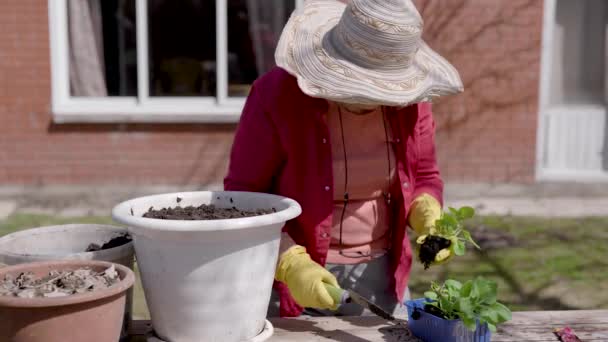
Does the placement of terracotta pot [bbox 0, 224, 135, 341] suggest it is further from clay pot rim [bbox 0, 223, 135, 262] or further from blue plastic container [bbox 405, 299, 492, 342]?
blue plastic container [bbox 405, 299, 492, 342]

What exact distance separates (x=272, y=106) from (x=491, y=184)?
16.9 ft

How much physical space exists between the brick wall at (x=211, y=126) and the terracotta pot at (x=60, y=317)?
5155 mm

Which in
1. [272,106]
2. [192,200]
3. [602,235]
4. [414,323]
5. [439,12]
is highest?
[439,12]

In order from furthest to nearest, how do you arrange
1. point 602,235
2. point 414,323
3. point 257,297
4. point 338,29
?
1. point 602,235
2. point 338,29
3. point 414,323
4. point 257,297

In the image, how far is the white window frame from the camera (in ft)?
20.7

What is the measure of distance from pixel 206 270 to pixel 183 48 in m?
5.44

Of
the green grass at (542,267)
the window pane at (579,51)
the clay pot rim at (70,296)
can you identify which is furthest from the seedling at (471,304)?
the window pane at (579,51)

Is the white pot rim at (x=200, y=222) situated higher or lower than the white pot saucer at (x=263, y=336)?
higher

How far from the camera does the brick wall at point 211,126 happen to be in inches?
247

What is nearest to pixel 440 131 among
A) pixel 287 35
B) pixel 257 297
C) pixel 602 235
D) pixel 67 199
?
pixel 602 235

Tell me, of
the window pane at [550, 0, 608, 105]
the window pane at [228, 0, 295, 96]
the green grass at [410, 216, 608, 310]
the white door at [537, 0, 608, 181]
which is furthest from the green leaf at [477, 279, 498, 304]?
the window pane at [550, 0, 608, 105]

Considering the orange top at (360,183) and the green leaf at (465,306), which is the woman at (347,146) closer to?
the orange top at (360,183)

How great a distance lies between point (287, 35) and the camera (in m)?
2.04

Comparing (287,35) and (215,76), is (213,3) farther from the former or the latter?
(287,35)
